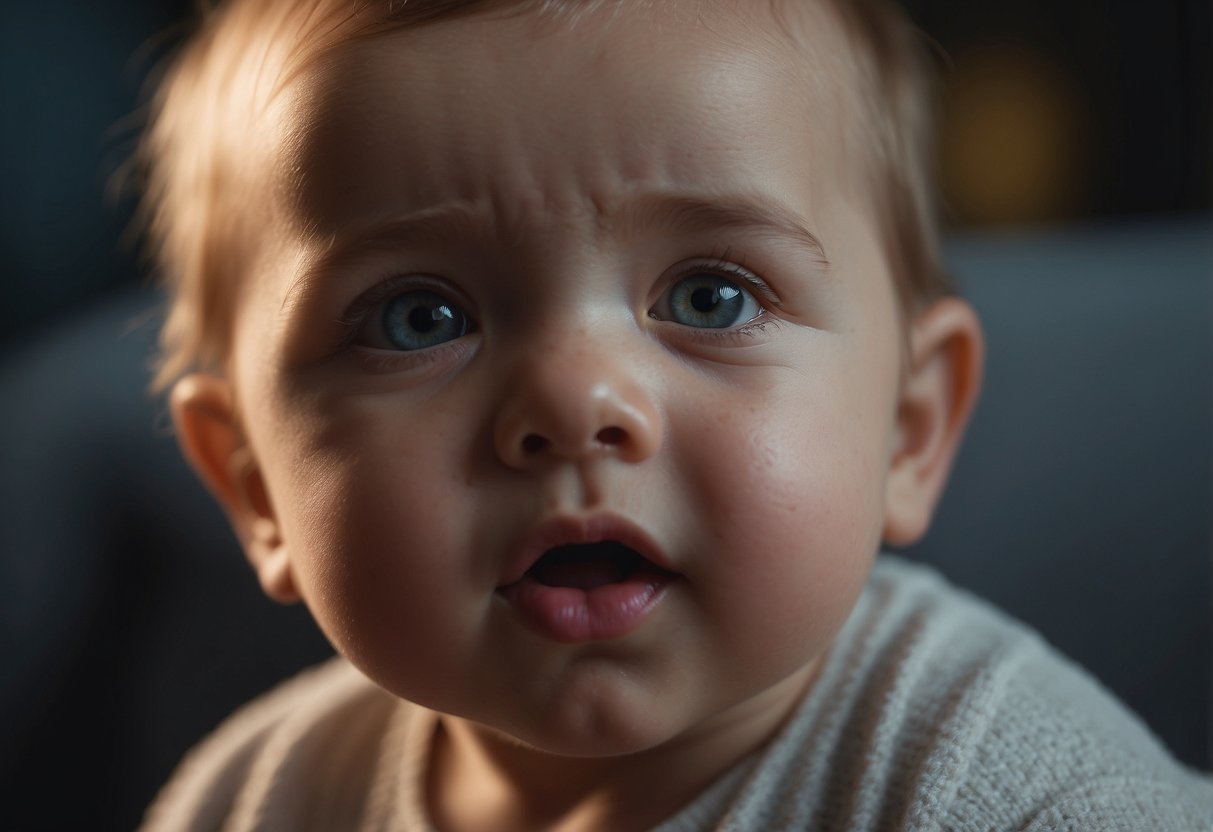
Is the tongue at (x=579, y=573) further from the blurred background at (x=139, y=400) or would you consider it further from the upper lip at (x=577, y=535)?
the blurred background at (x=139, y=400)

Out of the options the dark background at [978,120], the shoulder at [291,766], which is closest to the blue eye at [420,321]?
the shoulder at [291,766]

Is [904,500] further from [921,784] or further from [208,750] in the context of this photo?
[208,750]

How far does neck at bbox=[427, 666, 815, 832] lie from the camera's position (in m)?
0.75

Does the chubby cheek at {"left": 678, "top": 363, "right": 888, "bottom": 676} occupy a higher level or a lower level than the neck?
higher

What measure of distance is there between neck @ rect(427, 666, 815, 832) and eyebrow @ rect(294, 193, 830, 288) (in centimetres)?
29

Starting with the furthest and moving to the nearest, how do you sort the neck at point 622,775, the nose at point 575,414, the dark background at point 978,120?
the dark background at point 978,120
the neck at point 622,775
the nose at point 575,414

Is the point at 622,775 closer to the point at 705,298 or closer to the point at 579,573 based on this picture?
the point at 579,573

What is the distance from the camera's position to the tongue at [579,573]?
24.2 inches

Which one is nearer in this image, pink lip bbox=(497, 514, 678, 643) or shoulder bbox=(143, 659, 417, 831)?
pink lip bbox=(497, 514, 678, 643)

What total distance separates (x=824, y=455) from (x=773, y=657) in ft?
0.36

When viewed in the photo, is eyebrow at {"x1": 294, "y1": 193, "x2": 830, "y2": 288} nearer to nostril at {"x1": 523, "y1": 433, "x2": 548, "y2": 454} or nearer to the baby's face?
the baby's face

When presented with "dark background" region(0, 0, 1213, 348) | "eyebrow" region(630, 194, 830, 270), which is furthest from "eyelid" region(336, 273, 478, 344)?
"dark background" region(0, 0, 1213, 348)

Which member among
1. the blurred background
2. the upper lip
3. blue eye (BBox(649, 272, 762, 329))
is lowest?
the blurred background

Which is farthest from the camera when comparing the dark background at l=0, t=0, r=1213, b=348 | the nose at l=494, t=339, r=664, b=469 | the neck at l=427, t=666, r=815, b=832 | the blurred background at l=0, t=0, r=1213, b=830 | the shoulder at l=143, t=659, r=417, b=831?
the dark background at l=0, t=0, r=1213, b=348
